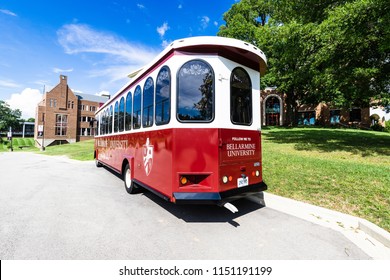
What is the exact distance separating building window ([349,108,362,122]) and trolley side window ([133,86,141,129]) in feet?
139

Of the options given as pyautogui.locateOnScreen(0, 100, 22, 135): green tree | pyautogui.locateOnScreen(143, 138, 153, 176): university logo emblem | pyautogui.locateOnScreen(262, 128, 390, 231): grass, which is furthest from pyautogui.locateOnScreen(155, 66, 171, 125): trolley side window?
pyautogui.locateOnScreen(0, 100, 22, 135): green tree

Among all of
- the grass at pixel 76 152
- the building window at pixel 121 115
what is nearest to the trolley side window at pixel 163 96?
the building window at pixel 121 115

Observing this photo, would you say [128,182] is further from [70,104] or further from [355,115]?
[70,104]

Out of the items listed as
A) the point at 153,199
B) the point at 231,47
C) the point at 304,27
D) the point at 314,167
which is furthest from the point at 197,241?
the point at 304,27

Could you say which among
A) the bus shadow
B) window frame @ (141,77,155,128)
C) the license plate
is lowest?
the bus shadow

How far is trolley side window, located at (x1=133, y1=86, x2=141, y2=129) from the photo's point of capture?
5758mm

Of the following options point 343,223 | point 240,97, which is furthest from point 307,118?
point 240,97

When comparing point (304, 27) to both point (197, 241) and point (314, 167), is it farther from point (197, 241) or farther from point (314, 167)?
point (197, 241)

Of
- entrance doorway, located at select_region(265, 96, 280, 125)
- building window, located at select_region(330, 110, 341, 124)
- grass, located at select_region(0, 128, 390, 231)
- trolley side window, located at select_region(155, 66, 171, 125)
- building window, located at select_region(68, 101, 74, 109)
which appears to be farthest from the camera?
building window, located at select_region(68, 101, 74, 109)

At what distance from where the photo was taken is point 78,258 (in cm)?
303

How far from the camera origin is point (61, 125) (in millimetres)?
51312

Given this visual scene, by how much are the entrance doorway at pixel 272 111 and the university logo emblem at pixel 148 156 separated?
4011cm

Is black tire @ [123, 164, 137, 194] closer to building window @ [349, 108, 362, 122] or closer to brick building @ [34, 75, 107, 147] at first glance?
building window @ [349, 108, 362, 122]

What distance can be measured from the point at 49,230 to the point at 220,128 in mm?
3722
